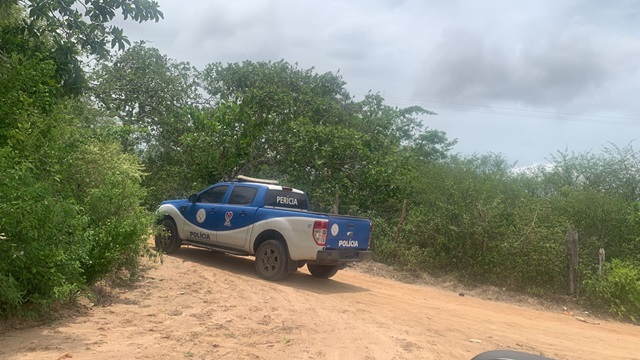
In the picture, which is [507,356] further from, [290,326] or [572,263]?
[572,263]

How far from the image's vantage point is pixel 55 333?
5.86 m

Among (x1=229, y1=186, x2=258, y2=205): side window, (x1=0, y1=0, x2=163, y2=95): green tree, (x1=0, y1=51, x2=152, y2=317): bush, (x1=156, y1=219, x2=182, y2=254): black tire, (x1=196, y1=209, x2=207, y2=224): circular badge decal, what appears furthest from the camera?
(x1=156, y1=219, x2=182, y2=254): black tire

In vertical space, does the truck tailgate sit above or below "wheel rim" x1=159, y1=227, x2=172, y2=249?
above

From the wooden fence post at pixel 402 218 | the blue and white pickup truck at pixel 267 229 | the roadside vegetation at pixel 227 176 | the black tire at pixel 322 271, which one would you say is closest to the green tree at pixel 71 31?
the roadside vegetation at pixel 227 176

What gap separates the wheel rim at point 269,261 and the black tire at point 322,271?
Result: 112 cm

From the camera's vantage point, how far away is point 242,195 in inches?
451

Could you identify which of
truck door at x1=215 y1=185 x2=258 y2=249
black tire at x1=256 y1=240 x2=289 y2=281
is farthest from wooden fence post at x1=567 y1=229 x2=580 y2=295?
truck door at x1=215 y1=185 x2=258 y2=249

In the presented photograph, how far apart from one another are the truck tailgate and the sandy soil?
0.88m

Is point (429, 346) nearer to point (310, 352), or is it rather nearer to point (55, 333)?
point (310, 352)

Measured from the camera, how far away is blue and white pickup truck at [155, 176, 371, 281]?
9914 millimetres

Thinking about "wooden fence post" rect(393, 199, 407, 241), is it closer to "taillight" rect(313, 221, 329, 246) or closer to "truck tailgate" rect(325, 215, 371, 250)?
"truck tailgate" rect(325, 215, 371, 250)

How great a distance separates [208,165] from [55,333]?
1179 cm

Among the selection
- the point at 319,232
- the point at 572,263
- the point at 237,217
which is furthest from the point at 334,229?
the point at 572,263

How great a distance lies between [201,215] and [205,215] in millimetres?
131
